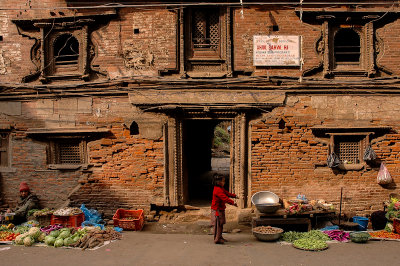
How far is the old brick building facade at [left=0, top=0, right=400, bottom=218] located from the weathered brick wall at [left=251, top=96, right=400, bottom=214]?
0.09 feet

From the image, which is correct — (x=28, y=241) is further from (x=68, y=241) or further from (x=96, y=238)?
(x=96, y=238)

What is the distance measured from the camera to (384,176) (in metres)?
8.38

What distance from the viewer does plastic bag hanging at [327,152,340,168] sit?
836 cm

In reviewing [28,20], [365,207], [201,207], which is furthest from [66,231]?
[365,207]

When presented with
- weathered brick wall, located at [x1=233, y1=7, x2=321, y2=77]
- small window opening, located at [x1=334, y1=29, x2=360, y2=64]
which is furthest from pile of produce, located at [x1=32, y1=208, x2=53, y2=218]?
small window opening, located at [x1=334, y1=29, x2=360, y2=64]

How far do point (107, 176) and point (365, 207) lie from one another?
24.8 ft

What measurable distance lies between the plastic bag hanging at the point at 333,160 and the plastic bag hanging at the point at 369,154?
31.4 inches

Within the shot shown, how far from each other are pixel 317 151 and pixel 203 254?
4516 millimetres

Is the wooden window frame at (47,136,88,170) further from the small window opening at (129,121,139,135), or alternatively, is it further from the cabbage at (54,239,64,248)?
the cabbage at (54,239,64,248)

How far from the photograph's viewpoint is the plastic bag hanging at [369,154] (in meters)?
8.38

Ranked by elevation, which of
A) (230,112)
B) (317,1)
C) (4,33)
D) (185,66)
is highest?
(317,1)

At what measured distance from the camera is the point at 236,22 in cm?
855

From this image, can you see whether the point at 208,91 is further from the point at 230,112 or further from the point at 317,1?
the point at 317,1

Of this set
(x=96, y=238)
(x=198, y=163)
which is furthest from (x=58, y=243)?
(x=198, y=163)
